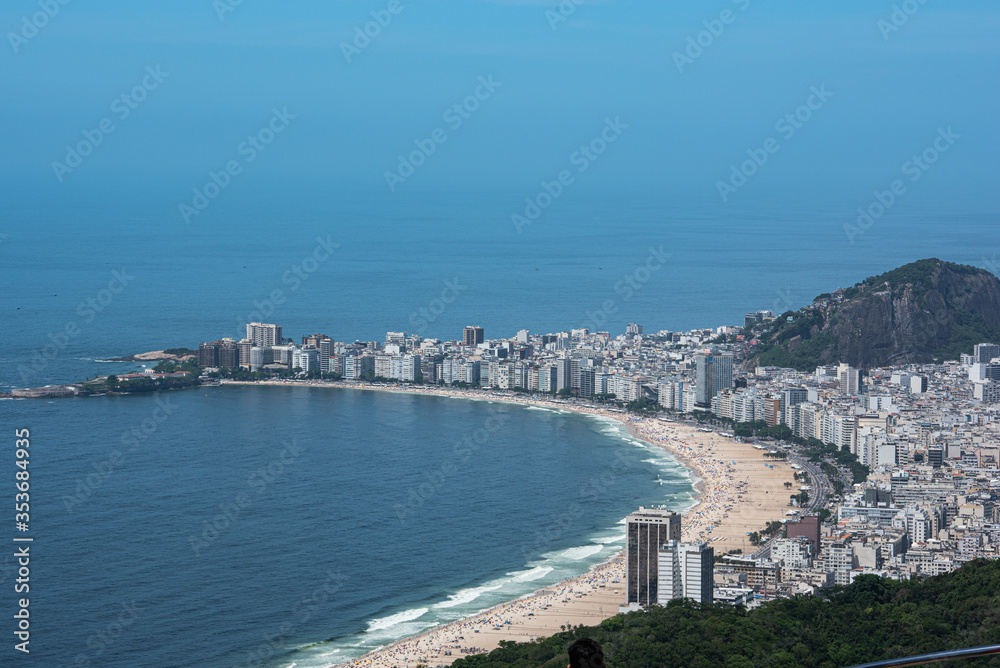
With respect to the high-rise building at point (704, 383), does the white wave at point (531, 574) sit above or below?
below

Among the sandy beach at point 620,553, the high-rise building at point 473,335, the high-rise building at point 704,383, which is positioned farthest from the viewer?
the high-rise building at point 473,335

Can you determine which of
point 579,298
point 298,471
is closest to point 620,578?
point 298,471

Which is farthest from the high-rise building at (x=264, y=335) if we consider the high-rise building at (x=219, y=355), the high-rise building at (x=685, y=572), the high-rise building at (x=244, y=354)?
the high-rise building at (x=685, y=572)

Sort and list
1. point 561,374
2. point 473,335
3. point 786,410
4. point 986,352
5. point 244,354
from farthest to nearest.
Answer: point 473,335
point 244,354
point 561,374
point 986,352
point 786,410

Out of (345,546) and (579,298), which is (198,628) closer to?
→ (345,546)

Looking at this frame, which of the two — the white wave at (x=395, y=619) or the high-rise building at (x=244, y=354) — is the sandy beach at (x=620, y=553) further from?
the high-rise building at (x=244, y=354)

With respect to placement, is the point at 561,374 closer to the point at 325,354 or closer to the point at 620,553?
the point at 325,354

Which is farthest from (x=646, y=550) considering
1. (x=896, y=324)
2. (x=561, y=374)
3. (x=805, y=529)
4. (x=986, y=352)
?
(x=896, y=324)
